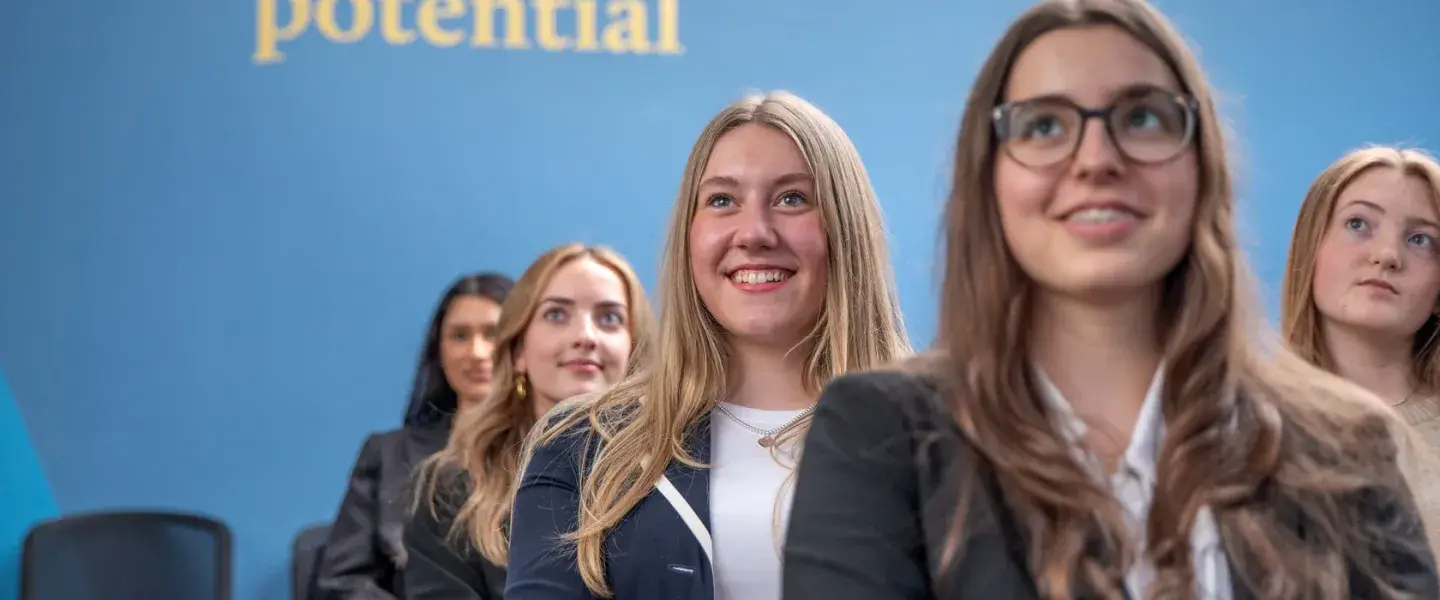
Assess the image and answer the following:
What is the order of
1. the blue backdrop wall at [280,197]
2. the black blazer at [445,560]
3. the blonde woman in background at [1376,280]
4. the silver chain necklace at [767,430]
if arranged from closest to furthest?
1. the silver chain necklace at [767,430]
2. the blonde woman in background at [1376,280]
3. the black blazer at [445,560]
4. the blue backdrop wall at [280,197]

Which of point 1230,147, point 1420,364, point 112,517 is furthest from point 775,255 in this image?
point 112,517

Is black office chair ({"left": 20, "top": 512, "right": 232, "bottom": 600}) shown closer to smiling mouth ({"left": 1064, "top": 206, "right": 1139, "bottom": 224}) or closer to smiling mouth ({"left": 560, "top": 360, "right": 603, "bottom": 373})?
smiling mouth ({"left": 560, "top": 360, "right": 603, "bottom": 373})

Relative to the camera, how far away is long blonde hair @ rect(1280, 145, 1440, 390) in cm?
272

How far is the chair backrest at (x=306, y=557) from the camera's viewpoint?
437cm

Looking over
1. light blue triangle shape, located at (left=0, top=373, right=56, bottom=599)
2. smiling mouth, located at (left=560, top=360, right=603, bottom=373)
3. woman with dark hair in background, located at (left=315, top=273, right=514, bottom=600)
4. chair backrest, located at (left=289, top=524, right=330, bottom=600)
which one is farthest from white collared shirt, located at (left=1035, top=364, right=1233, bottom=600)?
light blue triangle shape, located at (left=0, top=373, right=56, bottom=599)

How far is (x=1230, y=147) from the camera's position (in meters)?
1.22

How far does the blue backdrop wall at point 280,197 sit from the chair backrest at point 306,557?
0.15 metres

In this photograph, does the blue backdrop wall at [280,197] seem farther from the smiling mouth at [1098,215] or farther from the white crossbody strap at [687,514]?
the smiling mouth at [1098,215]

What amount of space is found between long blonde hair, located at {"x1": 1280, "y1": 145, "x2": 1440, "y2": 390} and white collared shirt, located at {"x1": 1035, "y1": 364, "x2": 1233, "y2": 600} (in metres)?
1.69

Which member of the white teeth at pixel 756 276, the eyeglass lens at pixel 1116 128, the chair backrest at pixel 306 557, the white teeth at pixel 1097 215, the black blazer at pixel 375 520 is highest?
the eyeglass lens at pixel 1116 128

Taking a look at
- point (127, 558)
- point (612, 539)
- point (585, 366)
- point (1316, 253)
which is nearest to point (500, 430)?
point (585, 366)

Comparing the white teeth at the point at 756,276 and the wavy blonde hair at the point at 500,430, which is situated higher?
the white teeth at the point at 756,276

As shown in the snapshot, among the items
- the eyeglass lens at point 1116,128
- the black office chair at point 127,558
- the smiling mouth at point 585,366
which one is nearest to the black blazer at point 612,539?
the eyeglass lens at point 1116,128

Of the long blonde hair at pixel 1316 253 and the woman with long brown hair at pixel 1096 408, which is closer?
the woman with long brown hair at pixel 1096 408
